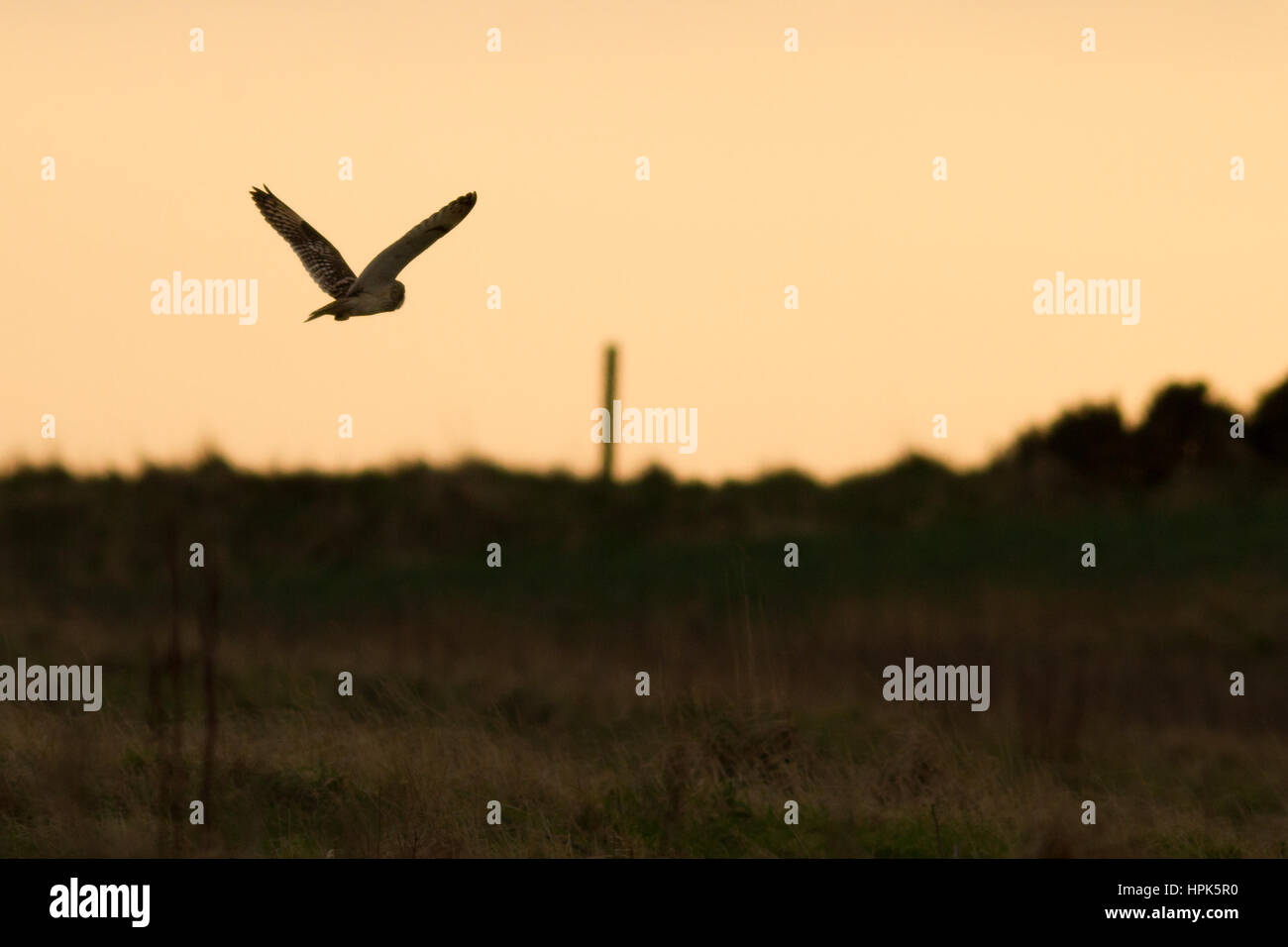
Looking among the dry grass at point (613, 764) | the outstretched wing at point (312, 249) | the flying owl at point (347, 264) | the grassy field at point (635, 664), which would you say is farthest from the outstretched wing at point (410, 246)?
the dry grass at point (613, 764)

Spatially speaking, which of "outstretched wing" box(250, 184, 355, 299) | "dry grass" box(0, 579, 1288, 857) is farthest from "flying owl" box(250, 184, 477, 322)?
"dry grass" box(0, 579, 1288, 857)

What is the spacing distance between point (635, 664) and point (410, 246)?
10792mm

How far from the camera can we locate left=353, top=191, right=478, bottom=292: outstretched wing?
6.42m

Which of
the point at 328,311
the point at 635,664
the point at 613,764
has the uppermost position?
the point at 328,311

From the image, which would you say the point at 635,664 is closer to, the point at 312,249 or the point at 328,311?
the point at 312,249

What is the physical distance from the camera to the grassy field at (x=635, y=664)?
7820 mm

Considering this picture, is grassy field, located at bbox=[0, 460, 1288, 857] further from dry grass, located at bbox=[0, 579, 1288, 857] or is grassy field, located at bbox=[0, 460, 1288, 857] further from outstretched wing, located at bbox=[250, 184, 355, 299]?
outstretched wing, located at bbox=[250, 184, 355, 299]

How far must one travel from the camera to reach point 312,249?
24.4 ft

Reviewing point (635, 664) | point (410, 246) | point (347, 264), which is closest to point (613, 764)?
point (347, 264)
